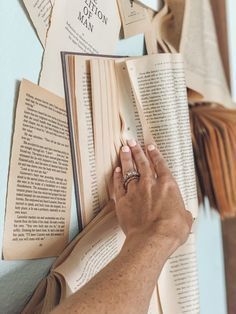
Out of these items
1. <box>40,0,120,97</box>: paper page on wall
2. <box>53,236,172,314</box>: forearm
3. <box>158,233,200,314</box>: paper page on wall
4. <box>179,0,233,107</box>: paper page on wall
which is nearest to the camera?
<box>53,236,172,314</box>: forearm

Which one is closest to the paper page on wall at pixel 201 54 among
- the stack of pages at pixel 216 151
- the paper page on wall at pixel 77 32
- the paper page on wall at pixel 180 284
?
the stack of pages at pixel 216 151

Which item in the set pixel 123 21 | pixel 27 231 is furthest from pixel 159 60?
pixel 27 231

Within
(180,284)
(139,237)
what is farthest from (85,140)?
(180,284)

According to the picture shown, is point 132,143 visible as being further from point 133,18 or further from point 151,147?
point 133,18

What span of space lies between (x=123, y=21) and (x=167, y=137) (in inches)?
7.4

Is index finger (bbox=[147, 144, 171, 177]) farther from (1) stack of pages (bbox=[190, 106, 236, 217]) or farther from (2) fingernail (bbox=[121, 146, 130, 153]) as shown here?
(1) stack of pages (bbox=[190, 106, 236, 217])

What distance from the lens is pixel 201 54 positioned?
799 mm

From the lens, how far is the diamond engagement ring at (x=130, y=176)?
0.58 meters

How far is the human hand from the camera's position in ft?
1.75

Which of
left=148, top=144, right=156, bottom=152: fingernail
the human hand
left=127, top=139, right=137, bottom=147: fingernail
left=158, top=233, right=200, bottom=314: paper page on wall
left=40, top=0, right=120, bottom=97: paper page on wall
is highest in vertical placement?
left=40, top=0, right=120, bottom=97: paper page on wall

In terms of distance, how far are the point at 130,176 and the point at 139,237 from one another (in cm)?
10

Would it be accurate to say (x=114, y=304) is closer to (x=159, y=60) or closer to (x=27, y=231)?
(x=27, y=231)

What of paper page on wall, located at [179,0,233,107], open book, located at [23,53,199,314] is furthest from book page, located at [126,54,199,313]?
paper page on wall, located at [179,0,233,107]

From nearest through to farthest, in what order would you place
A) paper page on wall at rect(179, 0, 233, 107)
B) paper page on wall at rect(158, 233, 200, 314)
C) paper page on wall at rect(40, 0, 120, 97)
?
paper page on wall at rect(40, 0, 120, 97), paper page on wall at rect(158, 233, 200, 314), paper page on wall at rect(179, 0, 233, 107)
